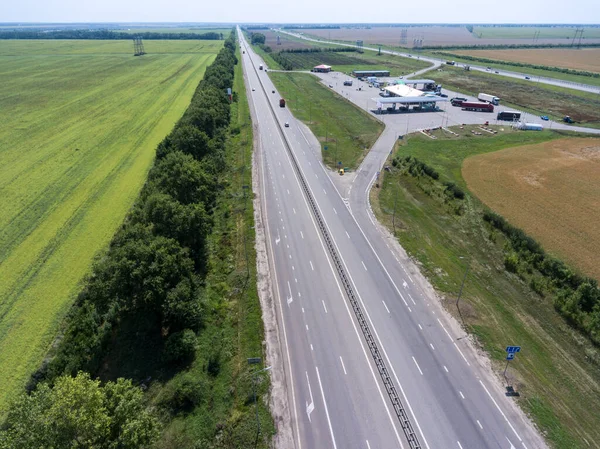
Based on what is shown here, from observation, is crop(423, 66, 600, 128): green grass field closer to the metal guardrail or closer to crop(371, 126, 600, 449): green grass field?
crop(371, 126, 600, 449): green grass field

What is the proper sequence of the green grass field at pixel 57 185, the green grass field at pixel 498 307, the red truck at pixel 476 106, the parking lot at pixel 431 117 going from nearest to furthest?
the green grass field at pixel 498 307 → the green grass field at pixel 57 185 → the parking lot at pixel 431 117 → the red truck at pixel 476 106

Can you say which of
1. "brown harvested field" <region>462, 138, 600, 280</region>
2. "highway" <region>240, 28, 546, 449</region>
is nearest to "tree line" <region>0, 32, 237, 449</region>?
"highway" <region>240, 28, 546, 449</region>

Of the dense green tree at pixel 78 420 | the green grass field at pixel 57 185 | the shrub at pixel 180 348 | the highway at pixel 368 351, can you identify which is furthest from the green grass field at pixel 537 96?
the dense green tree at pixel 78 420

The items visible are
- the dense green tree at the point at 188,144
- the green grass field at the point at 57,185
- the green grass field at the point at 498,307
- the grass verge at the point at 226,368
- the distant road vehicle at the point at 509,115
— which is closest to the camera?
the grass verge at the point at 226,368

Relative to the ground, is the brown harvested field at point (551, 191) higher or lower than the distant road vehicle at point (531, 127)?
lower

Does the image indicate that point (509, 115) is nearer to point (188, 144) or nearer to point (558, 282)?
point (558, 282)

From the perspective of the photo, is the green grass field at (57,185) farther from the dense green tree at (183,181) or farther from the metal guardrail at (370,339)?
the metal guardrail at (370,339)

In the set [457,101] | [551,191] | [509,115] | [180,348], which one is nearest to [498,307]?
[180,348]
